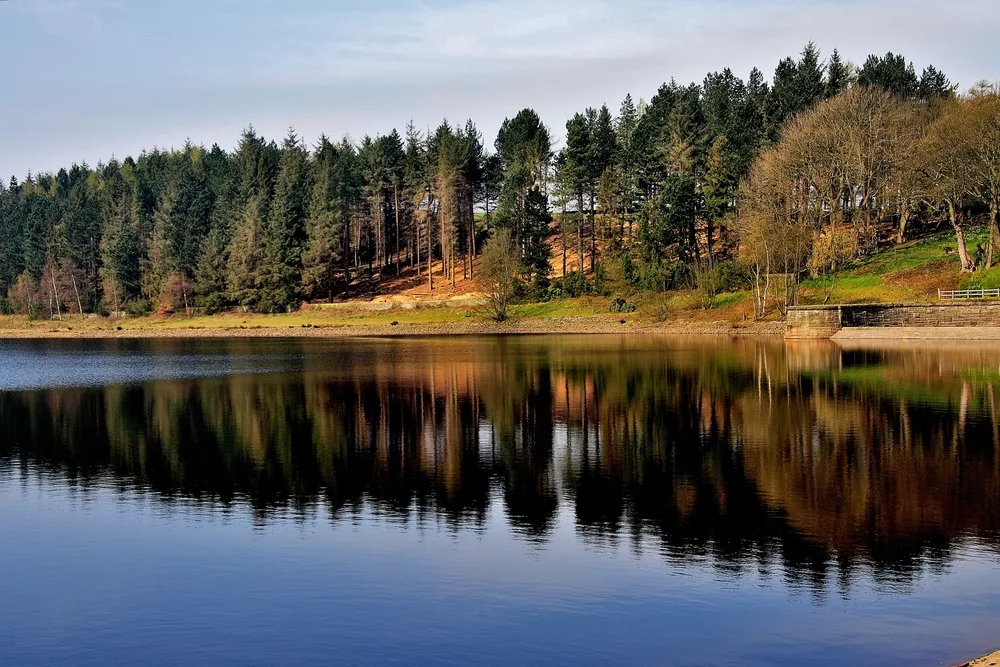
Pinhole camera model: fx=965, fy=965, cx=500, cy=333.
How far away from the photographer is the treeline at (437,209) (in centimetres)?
9994

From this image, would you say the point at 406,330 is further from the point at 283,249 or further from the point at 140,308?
the point at 140,308

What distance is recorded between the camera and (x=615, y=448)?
29.1 meters

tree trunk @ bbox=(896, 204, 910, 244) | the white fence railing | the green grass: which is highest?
tree trunk @ bbox=(896, 204, 910, 244)

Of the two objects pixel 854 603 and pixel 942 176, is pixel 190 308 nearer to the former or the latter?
pixel 942 176

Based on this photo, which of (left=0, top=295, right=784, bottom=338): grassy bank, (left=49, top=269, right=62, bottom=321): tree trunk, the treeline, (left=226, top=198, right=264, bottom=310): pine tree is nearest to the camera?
(left=0, top=295, right=784, bottom=338): grassy bank

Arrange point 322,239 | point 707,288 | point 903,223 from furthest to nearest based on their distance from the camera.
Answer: point 322,239 → point 903,223 → point 707,288

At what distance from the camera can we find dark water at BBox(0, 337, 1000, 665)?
1418 centimetres

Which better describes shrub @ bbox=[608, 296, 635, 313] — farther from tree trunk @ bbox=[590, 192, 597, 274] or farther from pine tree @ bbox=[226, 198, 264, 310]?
pine tree @ bbox=[226, 198, 264, 310]

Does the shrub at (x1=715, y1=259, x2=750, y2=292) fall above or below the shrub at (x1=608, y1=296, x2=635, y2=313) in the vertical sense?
above

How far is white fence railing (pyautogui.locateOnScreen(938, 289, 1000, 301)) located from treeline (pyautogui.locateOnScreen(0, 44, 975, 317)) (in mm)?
13702

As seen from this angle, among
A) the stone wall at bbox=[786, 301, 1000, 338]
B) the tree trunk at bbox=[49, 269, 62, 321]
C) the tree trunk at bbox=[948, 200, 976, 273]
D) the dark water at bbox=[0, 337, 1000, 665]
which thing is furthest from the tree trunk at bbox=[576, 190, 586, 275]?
the tree trunk at bbox=[49, 269, 62, 321]

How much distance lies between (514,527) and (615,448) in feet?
30.3

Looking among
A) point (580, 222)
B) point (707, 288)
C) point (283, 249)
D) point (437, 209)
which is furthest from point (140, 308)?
point (707, 288)

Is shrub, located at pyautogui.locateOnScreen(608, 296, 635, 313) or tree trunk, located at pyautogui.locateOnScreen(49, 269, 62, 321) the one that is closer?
shrub, located at pyautogui.locateOnScreen(608, 296, 635, 313)
